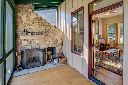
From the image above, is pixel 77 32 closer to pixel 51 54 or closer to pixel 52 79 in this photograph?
pixel 52 79

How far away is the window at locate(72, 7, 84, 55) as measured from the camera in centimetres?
322

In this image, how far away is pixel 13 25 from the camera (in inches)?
137

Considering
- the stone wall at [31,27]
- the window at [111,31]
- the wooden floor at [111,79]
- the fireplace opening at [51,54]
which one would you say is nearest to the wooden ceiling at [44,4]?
the stone wall at [31,27]

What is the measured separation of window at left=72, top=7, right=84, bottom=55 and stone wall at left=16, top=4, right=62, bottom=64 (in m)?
1.20

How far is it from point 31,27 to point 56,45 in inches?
60.0

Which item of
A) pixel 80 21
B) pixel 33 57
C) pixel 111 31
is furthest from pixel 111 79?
pixel 111 31

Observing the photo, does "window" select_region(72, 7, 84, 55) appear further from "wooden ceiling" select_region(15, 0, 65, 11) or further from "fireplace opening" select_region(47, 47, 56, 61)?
"wooden ceiling" select_region(15, 0, 65, 11)

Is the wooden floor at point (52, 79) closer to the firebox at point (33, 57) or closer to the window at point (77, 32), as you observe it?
the firebox at point (33, 57)

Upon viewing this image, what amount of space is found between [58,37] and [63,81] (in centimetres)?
242

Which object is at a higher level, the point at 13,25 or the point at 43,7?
the point at 43,7

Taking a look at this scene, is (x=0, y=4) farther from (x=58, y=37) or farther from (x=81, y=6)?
(x=58, y=37)

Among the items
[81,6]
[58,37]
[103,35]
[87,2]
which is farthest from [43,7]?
[103,35]

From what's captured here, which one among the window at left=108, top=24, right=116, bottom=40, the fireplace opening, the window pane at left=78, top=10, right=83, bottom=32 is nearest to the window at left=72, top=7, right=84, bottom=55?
the window pane at left=78, top=10, right=83, bottom=32

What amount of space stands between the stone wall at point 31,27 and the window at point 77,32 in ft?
3.93
